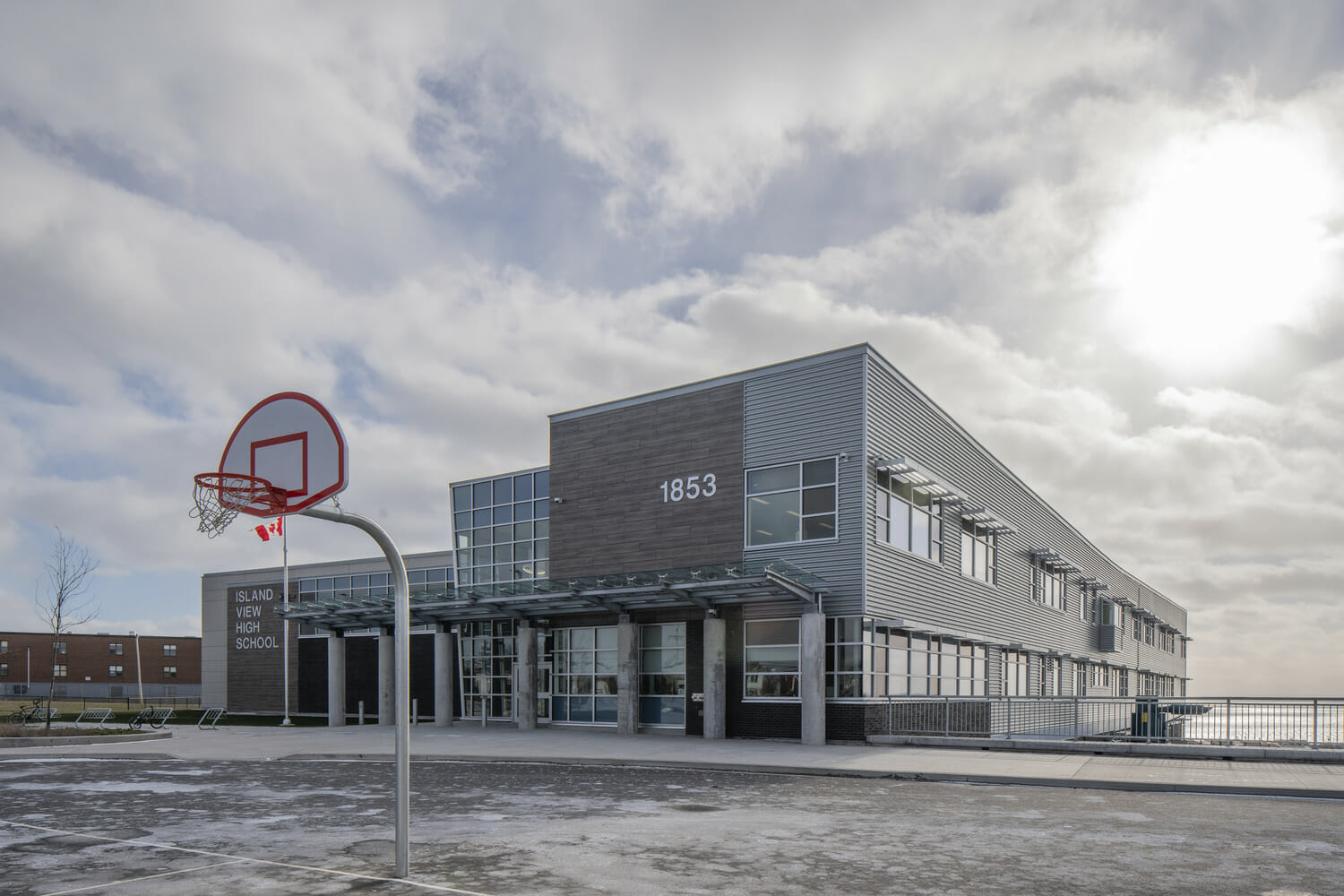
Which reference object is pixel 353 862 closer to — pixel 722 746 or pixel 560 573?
pixel 722 746

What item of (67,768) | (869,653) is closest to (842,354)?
(869,653)

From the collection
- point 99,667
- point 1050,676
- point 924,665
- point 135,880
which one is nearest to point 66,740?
point 135,880

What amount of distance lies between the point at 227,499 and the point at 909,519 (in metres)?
22.7

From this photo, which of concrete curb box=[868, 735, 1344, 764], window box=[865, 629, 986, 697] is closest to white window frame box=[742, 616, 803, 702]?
window box=[865, 629, 986, 697]

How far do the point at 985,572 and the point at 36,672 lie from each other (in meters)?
88.5

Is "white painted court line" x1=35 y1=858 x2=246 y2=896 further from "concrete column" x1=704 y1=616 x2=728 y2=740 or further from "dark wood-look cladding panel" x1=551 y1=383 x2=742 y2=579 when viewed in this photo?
"dark wood-look cladding panel" x1=551 y1=383 x2=742 y2=579

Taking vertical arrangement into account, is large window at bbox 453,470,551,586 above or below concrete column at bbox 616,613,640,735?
above

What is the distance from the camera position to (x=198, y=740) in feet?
92.1

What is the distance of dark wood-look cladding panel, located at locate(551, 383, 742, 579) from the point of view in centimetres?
2870

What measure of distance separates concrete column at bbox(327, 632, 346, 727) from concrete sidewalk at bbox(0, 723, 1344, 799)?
18.7ft

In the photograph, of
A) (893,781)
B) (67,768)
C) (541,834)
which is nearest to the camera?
(541,834)

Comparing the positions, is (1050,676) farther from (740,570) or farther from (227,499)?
(227,499)

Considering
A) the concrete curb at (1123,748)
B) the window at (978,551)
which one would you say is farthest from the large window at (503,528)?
the concrete curb at (1123,748)

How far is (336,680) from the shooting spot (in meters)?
36.7
